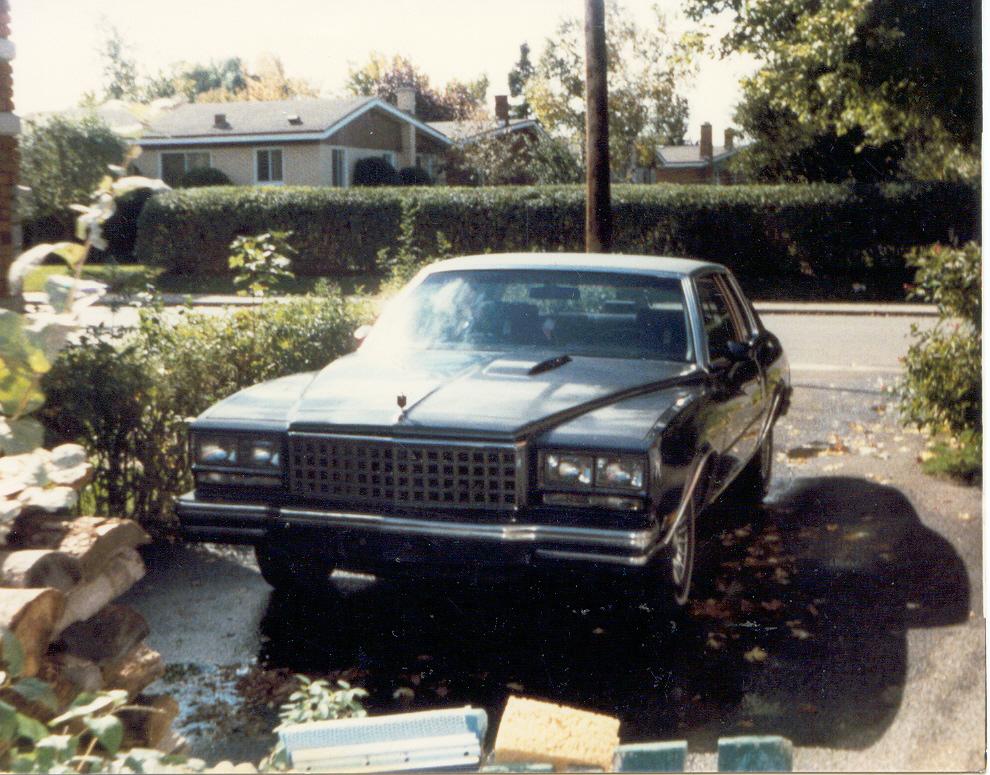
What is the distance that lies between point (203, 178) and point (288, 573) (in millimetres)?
4413

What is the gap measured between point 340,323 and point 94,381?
2298mm

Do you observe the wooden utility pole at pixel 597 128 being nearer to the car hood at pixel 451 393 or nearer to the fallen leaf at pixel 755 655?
the car hood at pixel 451 393

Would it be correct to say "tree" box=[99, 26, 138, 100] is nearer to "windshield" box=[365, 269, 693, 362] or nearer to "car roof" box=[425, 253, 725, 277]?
"windshield" box=[365, 269, 693, 362]

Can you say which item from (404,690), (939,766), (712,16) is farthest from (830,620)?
(712,16)

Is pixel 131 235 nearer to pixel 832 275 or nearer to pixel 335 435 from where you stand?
pixel 335 435

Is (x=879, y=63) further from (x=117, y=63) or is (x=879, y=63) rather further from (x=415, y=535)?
(x=117, y=63)

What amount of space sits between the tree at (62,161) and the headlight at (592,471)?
1.83m

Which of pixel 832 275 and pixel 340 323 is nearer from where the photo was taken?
pixel 340 323

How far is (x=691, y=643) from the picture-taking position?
470 cm

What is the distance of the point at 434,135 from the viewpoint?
744 cm

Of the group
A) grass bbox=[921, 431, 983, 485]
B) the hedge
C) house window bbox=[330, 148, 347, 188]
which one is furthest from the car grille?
the hedge

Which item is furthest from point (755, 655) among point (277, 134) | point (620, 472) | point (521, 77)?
point (277, 134)

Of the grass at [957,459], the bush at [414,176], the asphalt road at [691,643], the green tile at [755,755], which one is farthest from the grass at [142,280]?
the grass at [957,459]

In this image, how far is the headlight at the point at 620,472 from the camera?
428 cm
